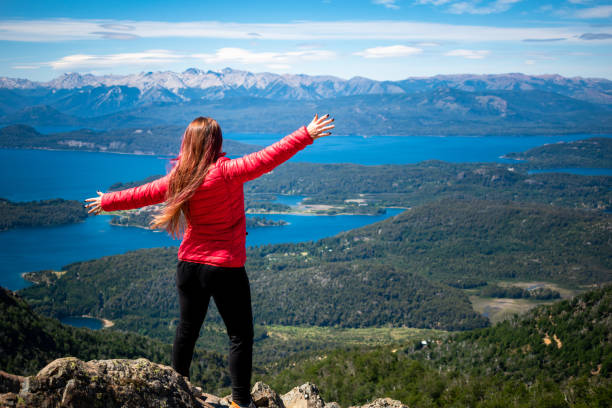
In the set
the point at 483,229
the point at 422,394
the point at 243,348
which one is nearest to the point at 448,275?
the point at 483,229

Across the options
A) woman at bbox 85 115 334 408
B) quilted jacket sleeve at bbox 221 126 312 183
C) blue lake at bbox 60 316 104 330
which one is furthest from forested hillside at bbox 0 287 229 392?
blue lake at bbox 60 316 104 330

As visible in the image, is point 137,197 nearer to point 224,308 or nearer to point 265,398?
point 224,308

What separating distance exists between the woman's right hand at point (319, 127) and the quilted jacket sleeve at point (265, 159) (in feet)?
0.19

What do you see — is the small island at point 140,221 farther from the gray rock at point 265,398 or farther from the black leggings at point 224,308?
the black leggings at point 224,308

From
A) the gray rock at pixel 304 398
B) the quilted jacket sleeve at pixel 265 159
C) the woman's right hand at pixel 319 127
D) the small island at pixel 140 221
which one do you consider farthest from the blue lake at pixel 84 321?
the woman's right hand at pixel 319 127

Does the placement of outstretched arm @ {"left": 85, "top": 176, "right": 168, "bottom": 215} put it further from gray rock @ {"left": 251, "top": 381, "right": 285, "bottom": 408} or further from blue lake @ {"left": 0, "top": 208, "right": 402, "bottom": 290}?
blue lake @ {"left": 0, "top": 208, "right": 402, "bottom": 290}

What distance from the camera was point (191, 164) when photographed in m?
4.63

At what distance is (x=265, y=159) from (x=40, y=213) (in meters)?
171

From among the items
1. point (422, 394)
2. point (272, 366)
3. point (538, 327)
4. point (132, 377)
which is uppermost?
point (132, 377)

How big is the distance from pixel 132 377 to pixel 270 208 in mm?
175686

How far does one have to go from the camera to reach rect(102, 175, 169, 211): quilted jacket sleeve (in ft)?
15.6

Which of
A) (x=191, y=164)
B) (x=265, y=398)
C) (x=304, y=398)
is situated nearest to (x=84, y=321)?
(x=304, y=398)

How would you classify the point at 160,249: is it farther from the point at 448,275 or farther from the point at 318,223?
the point at 448,275

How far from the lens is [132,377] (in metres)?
4.56
